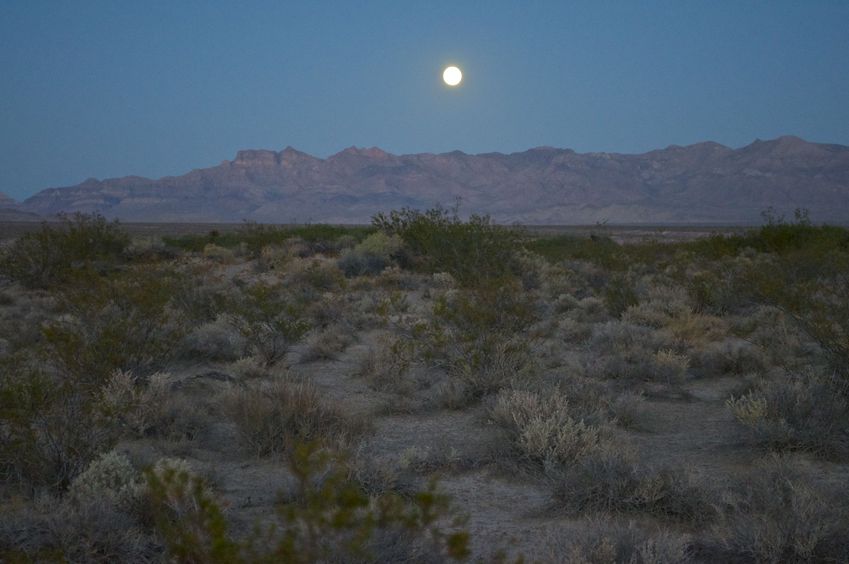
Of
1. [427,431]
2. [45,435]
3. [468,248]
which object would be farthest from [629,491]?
[468,248]

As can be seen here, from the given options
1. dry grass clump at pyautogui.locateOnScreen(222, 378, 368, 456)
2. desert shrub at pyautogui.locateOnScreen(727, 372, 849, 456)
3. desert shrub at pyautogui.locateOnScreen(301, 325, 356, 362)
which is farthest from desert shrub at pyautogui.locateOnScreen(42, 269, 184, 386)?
desert shrub at pyautogui.locateOnScreen(727, 372, 849, 456)

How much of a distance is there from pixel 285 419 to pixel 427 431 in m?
1.52

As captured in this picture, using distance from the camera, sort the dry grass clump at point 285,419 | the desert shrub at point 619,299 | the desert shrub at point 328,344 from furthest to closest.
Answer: the desert shrub at point 619,299, the desert shrub at point 328,344, the dry grass clump at point 285,419

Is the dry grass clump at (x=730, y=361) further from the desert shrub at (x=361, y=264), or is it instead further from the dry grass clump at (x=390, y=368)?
the desert shrub at (x=361, y=264)

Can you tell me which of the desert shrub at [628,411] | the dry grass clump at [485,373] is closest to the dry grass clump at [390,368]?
the dry grass clump at [485,373]

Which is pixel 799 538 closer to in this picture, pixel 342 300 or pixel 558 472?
pixel 558 472

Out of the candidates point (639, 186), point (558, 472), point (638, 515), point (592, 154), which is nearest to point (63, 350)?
point (558, 472)

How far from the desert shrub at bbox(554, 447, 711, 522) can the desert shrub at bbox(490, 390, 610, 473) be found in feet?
1.07

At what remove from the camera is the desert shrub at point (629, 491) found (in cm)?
515

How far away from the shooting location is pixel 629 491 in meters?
5.29

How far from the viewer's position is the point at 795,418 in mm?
6824

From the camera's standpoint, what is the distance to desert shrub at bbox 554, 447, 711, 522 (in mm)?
5148

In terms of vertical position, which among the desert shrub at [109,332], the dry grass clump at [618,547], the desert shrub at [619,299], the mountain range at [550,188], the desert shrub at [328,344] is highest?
the mountain range at [550,188]

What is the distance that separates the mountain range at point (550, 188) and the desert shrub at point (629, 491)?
139536 millimetres
